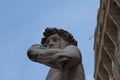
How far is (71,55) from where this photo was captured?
5.02m

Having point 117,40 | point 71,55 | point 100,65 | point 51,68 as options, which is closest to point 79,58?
point 71,55

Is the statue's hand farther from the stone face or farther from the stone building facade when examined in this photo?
the stone building facade

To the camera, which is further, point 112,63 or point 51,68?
point 112,63

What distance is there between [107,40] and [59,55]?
35026 mm

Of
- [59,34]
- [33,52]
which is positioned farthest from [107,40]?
[33,52]

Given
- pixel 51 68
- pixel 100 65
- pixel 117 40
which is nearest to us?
pixel 51 68

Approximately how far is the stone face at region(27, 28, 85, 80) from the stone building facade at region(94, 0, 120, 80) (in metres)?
30.1

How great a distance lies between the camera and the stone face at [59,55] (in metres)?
5.05

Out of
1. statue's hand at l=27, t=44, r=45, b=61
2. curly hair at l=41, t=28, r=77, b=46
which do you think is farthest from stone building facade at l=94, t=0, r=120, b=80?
statue's hand at l=27, t=44, r=45, b=61

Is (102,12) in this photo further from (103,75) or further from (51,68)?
(51,68)

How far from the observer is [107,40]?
3991 cm

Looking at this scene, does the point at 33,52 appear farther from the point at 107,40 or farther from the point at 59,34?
the point at 107,40

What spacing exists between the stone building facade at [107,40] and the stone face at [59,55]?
98.7ft

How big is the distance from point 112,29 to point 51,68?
34.0 m
